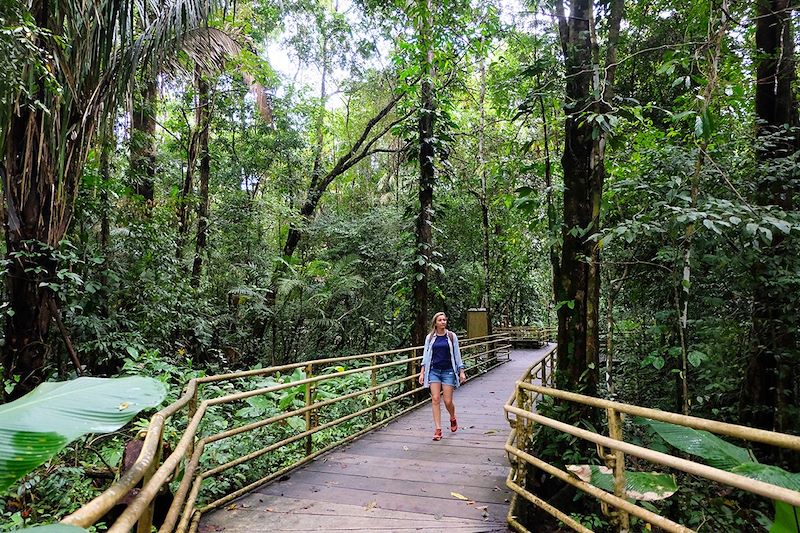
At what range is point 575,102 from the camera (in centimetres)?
502

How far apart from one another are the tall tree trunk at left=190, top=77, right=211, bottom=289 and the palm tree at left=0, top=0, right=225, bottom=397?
4909mm

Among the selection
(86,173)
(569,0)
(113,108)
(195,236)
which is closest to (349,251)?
(195,236)

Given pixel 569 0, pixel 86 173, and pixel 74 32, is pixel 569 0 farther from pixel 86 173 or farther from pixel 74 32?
pixel 86 173

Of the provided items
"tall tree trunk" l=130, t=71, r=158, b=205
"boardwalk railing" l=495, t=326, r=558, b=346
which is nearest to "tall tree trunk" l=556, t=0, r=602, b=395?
"tall tree trunk" l=130, t=71, r=158, b=205

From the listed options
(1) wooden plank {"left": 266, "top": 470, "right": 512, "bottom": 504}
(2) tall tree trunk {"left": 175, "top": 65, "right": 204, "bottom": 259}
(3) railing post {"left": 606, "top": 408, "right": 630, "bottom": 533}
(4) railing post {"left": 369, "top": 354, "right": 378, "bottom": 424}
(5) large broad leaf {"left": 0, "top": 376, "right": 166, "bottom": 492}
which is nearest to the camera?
(5) large broad leaf {"left": 0, "top": 376, "right": 166, "bottom": 492}

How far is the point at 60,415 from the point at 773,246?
613 cm

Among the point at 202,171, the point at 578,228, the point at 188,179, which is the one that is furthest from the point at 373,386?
the point at 202,171

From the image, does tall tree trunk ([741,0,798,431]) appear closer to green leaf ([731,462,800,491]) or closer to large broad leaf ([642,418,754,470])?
large broad leaf ([642,418,754,470])

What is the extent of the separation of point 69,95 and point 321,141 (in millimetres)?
10003

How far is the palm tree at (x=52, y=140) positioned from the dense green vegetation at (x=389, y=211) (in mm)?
28

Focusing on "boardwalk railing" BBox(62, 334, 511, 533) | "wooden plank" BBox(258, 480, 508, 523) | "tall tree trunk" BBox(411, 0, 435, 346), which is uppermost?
"tall tree trunk" BBox(411, 0, 435, 346)

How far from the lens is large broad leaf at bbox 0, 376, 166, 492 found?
45.3 inches

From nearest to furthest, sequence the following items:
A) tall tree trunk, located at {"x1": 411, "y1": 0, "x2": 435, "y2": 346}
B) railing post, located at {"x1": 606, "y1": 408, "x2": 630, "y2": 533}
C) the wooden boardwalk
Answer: railing post, located at {"x1": 606, "y1": 408, "x2": 630, "y2": 533} → the wooden boardwalk → tall tree trunk, located at {"x1": 411, "y1": 0, "x2": 435, "y2": 346}

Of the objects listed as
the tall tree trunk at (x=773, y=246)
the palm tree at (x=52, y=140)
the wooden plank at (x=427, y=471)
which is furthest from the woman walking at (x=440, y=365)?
the palm tree at (x=52, y=140)
